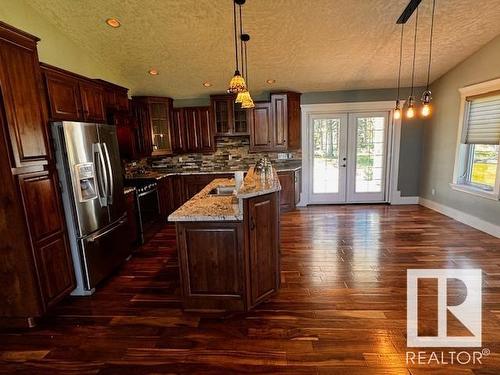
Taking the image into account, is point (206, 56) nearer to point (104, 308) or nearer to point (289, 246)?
point (289, 246)

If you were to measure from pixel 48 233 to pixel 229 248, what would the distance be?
1560mm

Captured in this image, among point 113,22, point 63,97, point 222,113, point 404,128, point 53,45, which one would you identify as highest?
point 113,22

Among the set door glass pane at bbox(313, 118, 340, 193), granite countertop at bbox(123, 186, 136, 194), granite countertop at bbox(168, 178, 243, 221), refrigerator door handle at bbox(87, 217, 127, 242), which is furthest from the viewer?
door glass pane at bbox(313, 118, 340, 193)

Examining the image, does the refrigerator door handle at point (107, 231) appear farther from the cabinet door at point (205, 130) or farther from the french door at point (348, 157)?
the french door at point (348, 157)

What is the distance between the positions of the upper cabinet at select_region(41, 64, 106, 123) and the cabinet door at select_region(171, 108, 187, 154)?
6.40 ft

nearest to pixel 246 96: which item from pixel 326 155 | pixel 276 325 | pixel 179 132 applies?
pixel 276 325

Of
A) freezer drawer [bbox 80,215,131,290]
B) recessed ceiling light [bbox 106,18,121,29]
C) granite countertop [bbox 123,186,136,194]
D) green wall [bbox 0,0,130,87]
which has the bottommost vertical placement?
freezer drawer [bbox 80,215,131,290]

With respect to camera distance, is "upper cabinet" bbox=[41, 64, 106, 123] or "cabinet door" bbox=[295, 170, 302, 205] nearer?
"upper cabinet" bbox=[41, 64, 106, 123]

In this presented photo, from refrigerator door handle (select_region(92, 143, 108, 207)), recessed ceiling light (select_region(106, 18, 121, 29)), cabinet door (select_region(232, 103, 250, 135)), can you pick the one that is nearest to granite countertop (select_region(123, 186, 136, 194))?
refrigerator door handle (select_region(92, 143, 108, 207))

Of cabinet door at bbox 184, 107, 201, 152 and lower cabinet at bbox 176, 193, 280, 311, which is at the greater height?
cabinet door at bbox 184, 107, 201, 152

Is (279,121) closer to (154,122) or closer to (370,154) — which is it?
(370,154)

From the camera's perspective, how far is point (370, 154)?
545 cm

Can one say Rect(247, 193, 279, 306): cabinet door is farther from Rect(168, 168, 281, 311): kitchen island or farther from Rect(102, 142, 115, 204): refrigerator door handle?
Rect(102, 142, 115, 204): refrigerator door handle

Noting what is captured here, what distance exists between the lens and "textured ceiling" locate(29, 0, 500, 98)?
2.82 m
